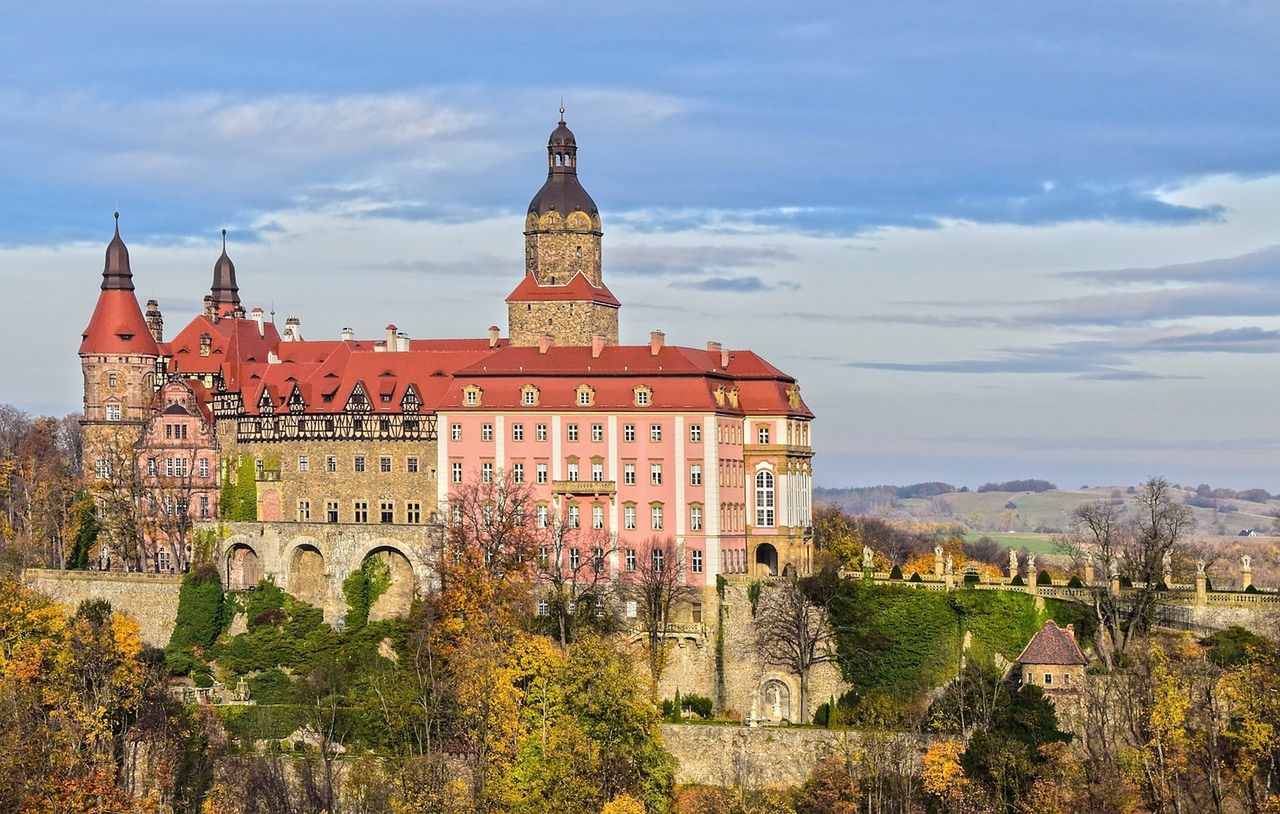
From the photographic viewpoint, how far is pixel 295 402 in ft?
327

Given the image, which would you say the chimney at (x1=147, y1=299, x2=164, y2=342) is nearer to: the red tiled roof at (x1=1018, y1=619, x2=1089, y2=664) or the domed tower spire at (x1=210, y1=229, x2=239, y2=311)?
the domed tower spire at (x1=210, y1=229, x2=239, y2=311)

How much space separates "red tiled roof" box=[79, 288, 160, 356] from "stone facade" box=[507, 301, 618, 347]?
696 inches

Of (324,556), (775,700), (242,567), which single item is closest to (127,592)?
(242,567)

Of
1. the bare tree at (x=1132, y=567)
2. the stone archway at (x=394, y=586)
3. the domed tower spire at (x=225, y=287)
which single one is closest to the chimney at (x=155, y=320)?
the domed tower spire at (x=225, y=287)

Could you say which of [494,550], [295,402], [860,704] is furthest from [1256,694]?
[295,402]

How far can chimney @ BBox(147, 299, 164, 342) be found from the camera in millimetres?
112625

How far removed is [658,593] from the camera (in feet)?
281

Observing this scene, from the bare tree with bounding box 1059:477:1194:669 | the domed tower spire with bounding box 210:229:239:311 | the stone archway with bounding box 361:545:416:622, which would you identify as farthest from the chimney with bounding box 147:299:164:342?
the bare tree with bounding box 1059:477:1194:669

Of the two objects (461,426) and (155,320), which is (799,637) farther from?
(155,320)

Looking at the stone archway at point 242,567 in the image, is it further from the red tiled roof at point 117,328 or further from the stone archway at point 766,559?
the stone archway at point 766,559

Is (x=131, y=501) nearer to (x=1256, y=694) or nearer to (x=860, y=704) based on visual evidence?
(x=860, y=704)

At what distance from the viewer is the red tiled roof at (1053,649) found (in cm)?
7444

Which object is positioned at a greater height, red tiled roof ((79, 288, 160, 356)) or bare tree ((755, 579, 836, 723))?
red tiled roof ((79, 288, 160, 356))

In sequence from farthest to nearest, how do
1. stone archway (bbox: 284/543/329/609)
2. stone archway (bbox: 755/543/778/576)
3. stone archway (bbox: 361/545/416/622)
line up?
1. stone archway (bbox: 284/543/329/609)
2. stone archway (bbox: 361/545/416/622)
3. stone archway (bbox: 755/543/778/576)
